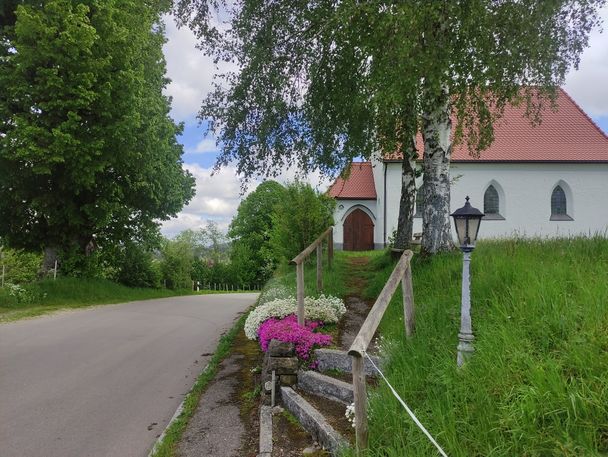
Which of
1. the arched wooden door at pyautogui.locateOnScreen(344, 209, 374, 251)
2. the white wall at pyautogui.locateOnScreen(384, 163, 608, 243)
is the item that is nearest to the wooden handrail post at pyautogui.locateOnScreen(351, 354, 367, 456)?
the white wall at pyautogui.locateOnScreen(384, 163, 608, 243)

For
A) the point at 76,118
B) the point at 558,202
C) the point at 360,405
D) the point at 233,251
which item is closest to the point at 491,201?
the point at 558,202

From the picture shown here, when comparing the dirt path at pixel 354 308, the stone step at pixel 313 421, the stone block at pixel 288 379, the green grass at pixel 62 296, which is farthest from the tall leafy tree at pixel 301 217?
the stone step at pixel 313 421

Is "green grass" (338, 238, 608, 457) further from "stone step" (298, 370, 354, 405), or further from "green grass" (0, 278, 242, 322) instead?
"green grass" (0, 278, 242, 322)

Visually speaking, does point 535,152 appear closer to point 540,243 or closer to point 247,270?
point 540,243

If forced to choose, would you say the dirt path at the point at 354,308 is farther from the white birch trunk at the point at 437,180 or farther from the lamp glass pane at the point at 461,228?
the lamp glass pane at the point at 461,228

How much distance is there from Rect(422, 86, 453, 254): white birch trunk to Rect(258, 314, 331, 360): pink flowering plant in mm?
3362

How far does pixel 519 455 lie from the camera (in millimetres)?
2721

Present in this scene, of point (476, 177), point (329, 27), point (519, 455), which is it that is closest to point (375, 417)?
point (519, 455)

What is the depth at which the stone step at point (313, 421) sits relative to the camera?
398cm

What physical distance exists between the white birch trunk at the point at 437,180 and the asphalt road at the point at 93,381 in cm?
490

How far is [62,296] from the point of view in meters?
17.9

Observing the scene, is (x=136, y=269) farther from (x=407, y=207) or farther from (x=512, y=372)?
(x=512, y=372)

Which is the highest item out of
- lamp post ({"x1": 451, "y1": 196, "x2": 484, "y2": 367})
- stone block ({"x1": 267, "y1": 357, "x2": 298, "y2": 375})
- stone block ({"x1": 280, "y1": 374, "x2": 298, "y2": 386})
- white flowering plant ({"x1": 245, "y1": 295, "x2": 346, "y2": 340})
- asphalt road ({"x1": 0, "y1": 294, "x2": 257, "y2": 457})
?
lamp post ({"x1": 451, "y1": 196, "x2": 484, "y2": 367})

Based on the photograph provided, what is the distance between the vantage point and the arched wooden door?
30484 mm
